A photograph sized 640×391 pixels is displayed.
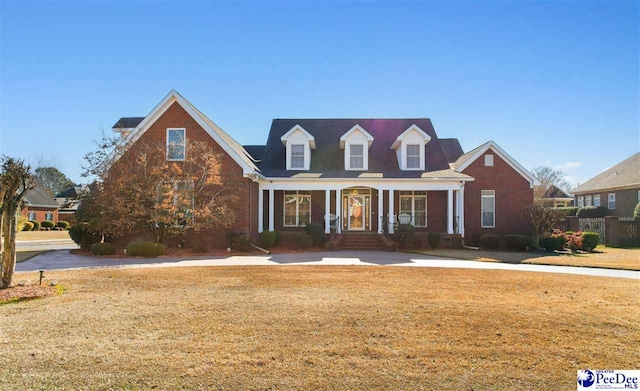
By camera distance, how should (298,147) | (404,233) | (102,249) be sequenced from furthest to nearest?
1. (298,147)
2. (404,233)
3. (102,249)

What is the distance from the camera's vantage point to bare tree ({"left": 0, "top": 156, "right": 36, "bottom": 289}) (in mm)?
8398

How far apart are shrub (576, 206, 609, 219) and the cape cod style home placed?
14.7 meters

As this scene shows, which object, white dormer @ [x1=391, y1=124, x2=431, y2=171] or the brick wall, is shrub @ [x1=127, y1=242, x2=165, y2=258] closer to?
white dormer @ [x1=391, y1=124, x2=431, y2=171]

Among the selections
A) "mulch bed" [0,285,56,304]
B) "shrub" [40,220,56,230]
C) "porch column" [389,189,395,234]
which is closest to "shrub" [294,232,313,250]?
"porch column" [389,189,395,234]

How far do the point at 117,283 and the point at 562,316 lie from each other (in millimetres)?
9910

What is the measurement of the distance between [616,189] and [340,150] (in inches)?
981

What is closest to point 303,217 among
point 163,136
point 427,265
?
point 163,136

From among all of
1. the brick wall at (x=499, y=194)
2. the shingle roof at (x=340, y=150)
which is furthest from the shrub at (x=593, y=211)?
the shingle roof at (x=340, y=150)

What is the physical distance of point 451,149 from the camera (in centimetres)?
2675

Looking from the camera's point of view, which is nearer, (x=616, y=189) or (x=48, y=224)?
(x=616, y=189)

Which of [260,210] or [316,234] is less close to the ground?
[260,210]

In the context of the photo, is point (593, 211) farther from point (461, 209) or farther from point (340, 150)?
point (340, 150)

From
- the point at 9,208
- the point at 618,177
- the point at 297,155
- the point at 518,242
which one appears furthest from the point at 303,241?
the point at 618,177

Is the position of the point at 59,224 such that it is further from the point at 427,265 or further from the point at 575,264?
the point at 575,264
